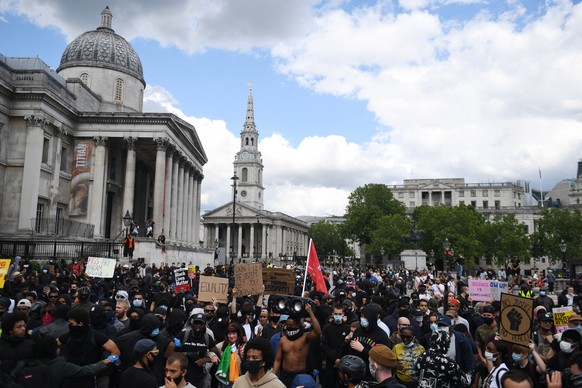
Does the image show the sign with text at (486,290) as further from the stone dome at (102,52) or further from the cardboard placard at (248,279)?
the stone dome at (102,52)

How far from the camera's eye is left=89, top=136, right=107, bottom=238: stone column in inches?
1593

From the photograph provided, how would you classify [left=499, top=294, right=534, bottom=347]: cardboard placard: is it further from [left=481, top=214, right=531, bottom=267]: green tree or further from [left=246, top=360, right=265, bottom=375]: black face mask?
[left=481, top=214, right=531, bottom=267]: green tree

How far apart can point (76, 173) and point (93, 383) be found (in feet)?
125

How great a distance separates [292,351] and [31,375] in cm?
304

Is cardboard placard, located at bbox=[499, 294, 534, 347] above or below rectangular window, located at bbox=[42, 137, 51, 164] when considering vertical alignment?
below

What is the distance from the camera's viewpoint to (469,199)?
113438mm

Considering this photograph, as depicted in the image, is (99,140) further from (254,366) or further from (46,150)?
(254,366)

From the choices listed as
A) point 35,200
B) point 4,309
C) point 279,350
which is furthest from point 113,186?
point 279,350

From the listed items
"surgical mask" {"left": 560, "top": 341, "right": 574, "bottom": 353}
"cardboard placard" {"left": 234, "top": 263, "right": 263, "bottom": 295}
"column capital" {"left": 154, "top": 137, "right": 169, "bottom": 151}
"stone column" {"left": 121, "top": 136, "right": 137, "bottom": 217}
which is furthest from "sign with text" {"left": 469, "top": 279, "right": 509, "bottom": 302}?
"column capital" {"left": 154, "top": 137, "right": 169, "bottom": 151}

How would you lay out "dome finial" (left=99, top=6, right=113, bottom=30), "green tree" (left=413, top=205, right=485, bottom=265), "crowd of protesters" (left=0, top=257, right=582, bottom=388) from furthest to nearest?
"green tree" (left=413, top=205, right=485, bottom=265) < "dome finial" (left=99, top=6, right=113, bottom=30) < "crowd of protesters" (left=0, top=257, right=582, bottom=388)

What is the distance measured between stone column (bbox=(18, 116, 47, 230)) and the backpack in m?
34.0

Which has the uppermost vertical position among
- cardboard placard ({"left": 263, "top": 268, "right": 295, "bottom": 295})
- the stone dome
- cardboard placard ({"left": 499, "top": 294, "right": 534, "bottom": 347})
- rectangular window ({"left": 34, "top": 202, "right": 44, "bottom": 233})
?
the stone dome

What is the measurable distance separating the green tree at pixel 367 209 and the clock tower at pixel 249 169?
36.9m

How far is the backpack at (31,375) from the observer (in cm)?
476
